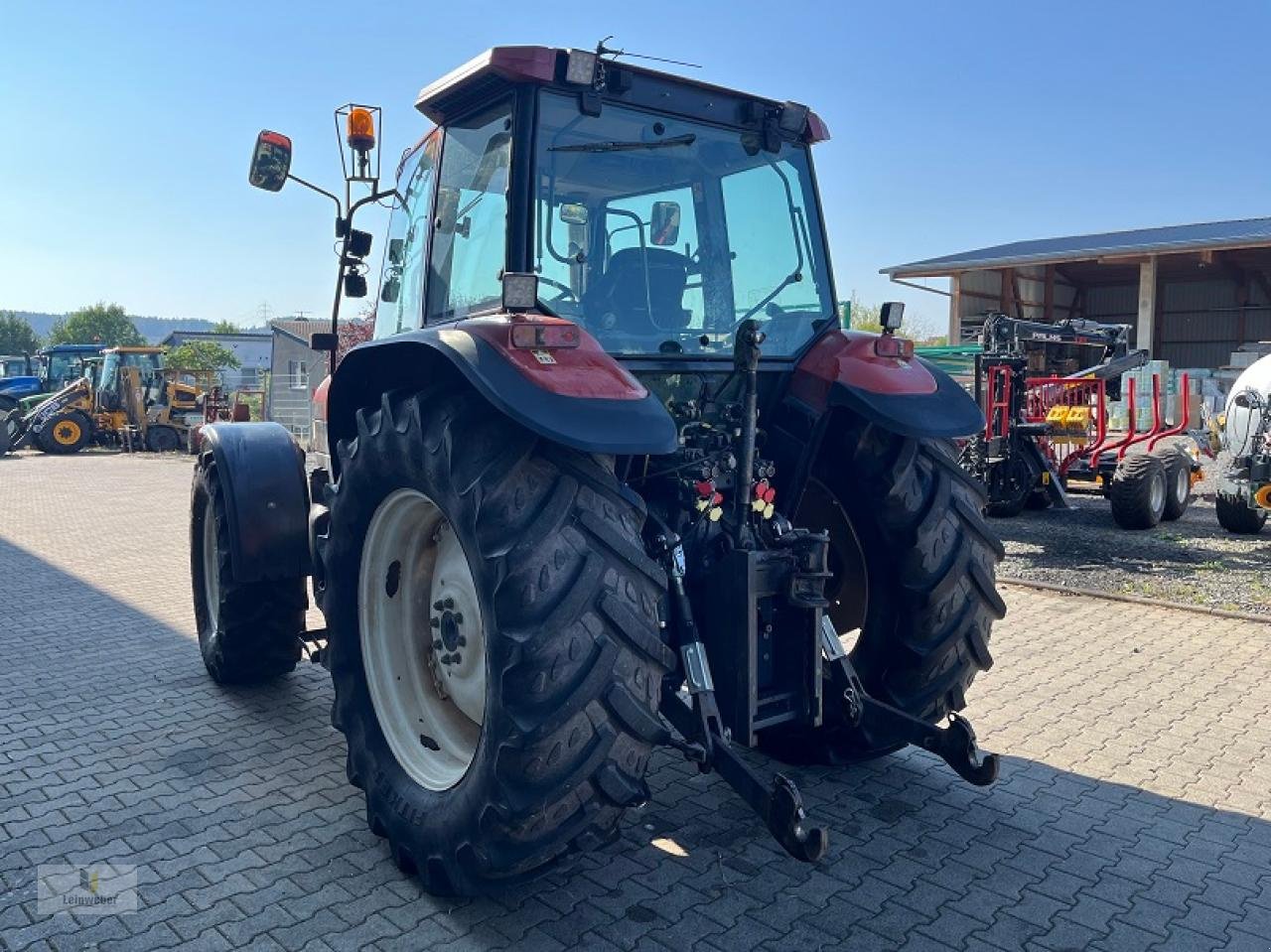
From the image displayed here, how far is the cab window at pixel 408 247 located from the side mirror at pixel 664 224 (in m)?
0.86

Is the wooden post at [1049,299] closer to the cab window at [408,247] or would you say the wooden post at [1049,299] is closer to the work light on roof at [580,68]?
the cab window at [408,247]

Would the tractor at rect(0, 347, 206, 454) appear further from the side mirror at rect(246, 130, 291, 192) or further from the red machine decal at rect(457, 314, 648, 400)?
the red machine decal at rect(457, 314, 648, 400)

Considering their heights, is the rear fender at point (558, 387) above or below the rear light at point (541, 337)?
below

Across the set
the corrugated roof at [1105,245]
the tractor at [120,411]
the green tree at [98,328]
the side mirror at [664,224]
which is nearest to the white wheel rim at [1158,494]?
the side mirror at [664,224]

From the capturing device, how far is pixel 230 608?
15.7ft

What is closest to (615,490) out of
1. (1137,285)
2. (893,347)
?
(893,347)

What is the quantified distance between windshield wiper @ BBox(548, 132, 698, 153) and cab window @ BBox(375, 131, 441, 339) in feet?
2.30

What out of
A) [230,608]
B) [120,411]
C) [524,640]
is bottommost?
[230,608]

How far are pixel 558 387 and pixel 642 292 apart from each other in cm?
95

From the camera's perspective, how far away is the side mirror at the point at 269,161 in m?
4.19

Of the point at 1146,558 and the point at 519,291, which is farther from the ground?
the point at 519,291

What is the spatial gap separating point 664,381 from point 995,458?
331 inches

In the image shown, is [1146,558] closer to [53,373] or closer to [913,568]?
[913,568]

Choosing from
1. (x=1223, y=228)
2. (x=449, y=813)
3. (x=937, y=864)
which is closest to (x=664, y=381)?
(x=449, y=813)
